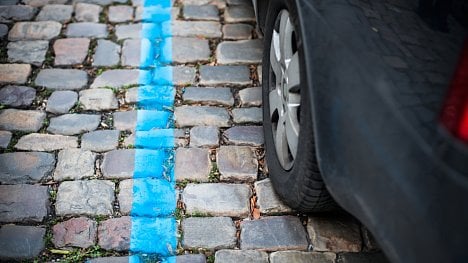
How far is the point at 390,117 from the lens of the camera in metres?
1.78

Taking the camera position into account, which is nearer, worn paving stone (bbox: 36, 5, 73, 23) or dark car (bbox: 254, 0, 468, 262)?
dark car (bbox: 254, 0, 468, 262)

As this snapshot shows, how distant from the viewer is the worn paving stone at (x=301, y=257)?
2.66 metres

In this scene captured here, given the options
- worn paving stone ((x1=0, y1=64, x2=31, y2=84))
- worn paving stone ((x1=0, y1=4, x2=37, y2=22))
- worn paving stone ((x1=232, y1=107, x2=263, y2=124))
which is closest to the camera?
worn paving stone ((x1=232, y1=107, x2=263, y2=124))

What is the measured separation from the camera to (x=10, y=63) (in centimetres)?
381

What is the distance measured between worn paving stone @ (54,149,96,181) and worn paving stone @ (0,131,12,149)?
0.33 metres

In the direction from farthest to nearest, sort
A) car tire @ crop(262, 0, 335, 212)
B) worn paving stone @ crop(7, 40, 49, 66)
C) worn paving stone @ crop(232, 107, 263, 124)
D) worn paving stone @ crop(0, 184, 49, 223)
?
worn paving stone @ crop(7, 40, 49, 66)
worn paving stone @ crop(232, 107, 263, 124)
worn paving stone @ crop(0, 184, 49, 223)
car tire @ crop(262, 0, 335, 212)

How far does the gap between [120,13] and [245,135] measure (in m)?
1.65

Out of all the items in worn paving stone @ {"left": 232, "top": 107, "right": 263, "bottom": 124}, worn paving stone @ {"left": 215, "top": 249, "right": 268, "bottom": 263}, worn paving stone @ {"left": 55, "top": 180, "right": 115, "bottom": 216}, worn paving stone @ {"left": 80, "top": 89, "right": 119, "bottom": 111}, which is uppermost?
worn paving stone @ {"left": 80, "top": 89, "right": 119, "bottom": 111}

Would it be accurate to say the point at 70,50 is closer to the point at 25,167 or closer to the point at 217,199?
the point at 25,167

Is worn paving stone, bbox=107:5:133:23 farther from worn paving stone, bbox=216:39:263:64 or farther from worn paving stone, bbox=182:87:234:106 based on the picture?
worn paving stone, bbox=182:87:234:106

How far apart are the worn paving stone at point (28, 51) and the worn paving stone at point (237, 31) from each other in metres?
1.26

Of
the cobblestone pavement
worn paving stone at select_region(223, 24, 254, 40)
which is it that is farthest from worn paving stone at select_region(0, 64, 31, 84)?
worn paving stone at select_region(223, 24, 254, 40)

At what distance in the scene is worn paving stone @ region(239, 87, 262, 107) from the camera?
3562 mm

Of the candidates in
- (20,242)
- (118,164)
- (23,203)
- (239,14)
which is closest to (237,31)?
(239,14)
